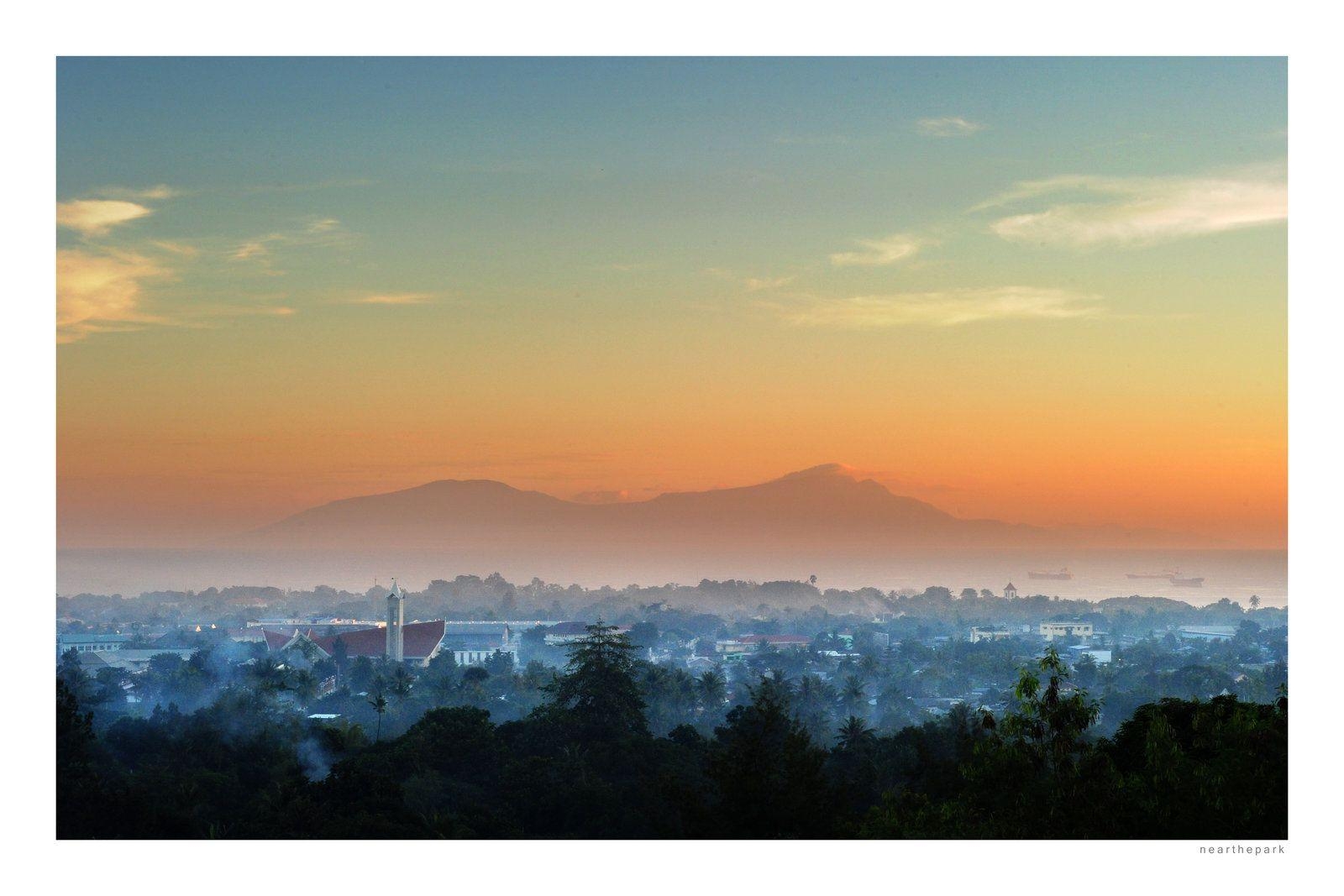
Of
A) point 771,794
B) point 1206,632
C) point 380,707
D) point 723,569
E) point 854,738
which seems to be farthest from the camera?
point 723,569

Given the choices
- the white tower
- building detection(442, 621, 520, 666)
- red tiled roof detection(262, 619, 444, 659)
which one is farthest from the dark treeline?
building detection(442, 621, 520, 666)

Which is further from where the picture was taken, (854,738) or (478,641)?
(478,641)

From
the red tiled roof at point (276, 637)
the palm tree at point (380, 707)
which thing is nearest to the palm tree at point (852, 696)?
the palm tree at point (380, 707)

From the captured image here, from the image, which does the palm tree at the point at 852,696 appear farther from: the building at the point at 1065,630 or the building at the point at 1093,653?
the building at the point at 1065,630

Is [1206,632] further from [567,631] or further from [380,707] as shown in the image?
[380,707]

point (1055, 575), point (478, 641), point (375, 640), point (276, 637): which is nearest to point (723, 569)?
point (478, 641)
